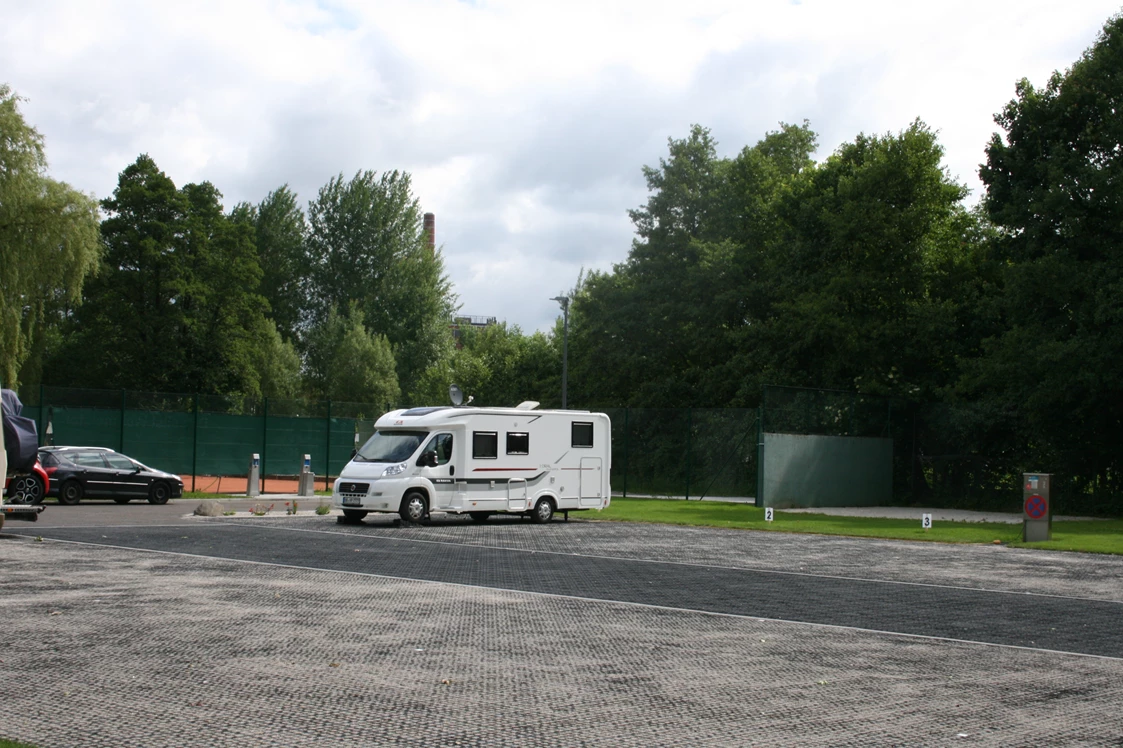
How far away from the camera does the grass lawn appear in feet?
72.6

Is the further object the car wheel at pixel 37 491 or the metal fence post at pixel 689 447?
the metal fence post at pixel 689 447

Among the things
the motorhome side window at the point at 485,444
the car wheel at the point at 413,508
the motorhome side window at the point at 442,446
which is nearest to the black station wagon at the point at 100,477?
the car wheel at the point at 413,508

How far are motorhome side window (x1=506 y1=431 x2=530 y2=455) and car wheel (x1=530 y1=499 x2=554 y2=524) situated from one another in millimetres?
1304

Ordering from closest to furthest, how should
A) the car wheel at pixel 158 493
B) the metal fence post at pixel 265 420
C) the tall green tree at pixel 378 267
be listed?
the car wheel at pixel 158 493 → the metal fence post at pixel 265 420 → the tall green tree at pixel 378 267

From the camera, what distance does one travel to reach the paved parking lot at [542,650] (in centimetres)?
643

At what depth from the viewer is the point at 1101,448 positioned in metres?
34.5

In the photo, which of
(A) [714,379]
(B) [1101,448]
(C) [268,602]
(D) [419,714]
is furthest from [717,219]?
(D) [419,714]

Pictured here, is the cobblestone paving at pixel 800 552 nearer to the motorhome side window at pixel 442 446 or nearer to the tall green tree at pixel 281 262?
the motorhome side window at pixel 442 446

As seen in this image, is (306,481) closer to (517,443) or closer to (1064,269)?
(517,443)

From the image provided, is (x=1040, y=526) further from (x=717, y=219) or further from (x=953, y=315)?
(x=717, y=219)

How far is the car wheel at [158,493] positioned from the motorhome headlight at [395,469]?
9.81 meters

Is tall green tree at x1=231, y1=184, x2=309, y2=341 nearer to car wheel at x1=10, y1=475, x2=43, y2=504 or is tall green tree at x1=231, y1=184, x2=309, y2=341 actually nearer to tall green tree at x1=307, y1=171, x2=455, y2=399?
tall green tree at x1=307, y1=171, x2=455, y2=399

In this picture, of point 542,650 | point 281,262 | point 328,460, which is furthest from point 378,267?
point 542,650

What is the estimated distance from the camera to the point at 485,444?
24297mm
